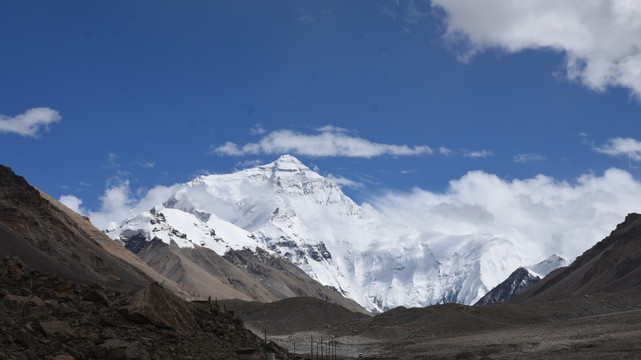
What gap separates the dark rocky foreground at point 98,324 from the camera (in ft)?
66.6

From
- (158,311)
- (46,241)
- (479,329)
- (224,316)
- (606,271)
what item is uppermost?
(606,271)

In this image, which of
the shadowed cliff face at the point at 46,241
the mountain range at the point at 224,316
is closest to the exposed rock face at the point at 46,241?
the shadowed cliff face at the point at 46,241

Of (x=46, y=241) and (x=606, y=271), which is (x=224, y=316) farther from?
(x=606, y=271)

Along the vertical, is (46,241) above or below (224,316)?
above

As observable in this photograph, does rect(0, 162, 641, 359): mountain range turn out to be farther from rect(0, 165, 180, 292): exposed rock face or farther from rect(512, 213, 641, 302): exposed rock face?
rect(512, 213, 641, 302): exposed rock face

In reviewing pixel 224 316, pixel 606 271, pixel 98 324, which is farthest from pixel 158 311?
pixel 606 271

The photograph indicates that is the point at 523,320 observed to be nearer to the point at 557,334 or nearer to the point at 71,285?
the point at 557,334

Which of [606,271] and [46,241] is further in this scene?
[606,271]

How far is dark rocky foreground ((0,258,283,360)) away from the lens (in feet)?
66.6

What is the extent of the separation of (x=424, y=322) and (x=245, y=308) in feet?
178

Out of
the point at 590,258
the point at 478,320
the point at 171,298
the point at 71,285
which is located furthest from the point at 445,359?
the point at 590,258

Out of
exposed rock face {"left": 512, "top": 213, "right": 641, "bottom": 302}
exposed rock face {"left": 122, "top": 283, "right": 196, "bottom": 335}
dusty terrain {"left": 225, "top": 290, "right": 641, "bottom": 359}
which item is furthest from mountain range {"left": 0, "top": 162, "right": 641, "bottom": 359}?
exposed rock face {"left": 512, "top": 213, "right": 641, "bottom": 302}

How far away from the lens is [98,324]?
22.9m

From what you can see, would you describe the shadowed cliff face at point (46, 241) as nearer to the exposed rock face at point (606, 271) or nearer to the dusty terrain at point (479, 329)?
the dusty terrain at point (479, 329)
